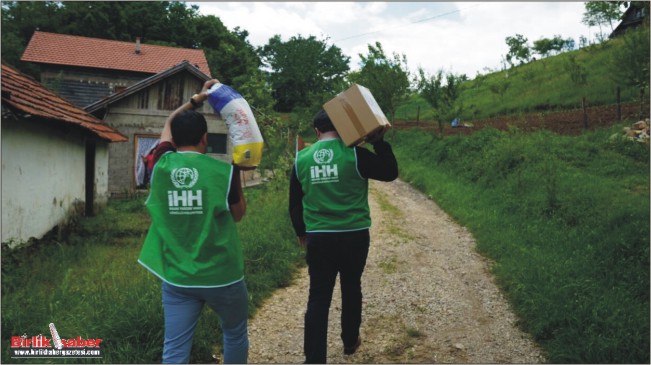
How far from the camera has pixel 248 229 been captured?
719 cm

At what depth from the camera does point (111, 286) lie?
4.96 metres

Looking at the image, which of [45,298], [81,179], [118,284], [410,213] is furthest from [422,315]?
[81,179]

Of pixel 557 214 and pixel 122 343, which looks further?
pixel 557 214

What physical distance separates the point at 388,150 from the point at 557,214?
20.0 feet

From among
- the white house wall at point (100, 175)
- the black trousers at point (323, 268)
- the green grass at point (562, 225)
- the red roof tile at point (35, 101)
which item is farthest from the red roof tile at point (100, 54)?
the black trousers at point (323, 268)

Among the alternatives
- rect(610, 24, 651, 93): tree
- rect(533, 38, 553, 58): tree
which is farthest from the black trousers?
→ rect(533, 38, 553, 58): tree

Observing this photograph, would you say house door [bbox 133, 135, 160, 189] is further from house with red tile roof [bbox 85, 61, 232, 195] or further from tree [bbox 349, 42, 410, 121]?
tree [bbox 349, 42, 410, 121]

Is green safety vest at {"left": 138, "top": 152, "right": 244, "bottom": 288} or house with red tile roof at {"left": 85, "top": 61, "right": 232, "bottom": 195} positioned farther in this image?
house with red tile roof at {"left": 85, "top": 61, "right": 232, "bottom": 195}

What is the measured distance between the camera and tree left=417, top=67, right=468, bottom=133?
60.1ft

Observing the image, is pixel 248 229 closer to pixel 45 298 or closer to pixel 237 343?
pixel 45 298

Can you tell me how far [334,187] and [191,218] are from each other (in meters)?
1.10

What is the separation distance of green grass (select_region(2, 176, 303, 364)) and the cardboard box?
2.12m

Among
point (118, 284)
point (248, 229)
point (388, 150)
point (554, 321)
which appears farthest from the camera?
point (248, 229)

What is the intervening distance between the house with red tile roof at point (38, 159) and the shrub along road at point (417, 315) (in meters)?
5.20
